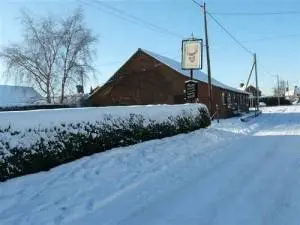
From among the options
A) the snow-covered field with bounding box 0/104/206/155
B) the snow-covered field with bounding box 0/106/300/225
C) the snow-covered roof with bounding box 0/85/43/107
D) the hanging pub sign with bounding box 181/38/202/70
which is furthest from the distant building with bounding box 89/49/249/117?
the snow-covered field with bounding box 0/106/300/225

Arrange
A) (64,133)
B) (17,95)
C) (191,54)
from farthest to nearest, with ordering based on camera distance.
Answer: (17,95)
(191,54)
(64,133)

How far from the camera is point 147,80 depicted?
4131 cm

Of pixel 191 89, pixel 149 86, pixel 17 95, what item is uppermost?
pixel 149 86

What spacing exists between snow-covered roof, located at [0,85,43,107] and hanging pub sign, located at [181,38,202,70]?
100 ft

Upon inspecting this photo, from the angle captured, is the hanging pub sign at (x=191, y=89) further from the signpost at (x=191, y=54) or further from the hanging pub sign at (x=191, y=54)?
the hanging pub sign at (x=191, y=54)

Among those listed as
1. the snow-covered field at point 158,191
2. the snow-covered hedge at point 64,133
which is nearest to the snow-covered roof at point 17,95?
the snow-covered hedge at point 64,133

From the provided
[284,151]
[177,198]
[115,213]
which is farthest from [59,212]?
[284,151]

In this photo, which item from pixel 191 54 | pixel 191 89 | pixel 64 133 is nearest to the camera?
pixel 64 133

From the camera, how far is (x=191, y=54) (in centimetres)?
2889

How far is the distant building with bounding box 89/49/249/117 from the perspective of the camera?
39.7 metres

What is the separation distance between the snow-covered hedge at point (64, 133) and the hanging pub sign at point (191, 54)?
12.2 meters

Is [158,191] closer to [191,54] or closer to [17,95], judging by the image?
[191,54]

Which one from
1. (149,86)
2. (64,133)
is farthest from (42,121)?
(149,86)

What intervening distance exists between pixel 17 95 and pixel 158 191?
53.8 m
